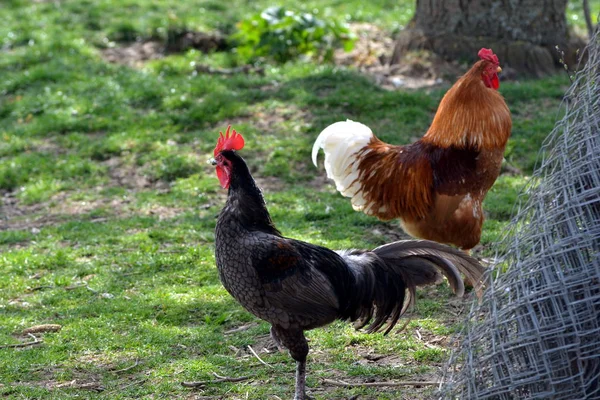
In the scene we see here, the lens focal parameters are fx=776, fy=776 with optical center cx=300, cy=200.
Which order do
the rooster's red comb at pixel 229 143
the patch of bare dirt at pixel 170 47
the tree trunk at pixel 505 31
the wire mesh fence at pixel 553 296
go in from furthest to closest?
the patch of bare dirt at pixel 170 47 < the tree trunk at pixel 505 31 < the rooster's red comb at pixel 229 143 < the wire mesh fence at pixel 553 296

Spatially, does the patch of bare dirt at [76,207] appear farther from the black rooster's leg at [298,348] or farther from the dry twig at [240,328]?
the black rooster's leg at [298,348]

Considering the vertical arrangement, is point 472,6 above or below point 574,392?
above

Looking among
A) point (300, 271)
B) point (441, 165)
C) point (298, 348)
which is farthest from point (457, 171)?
point (298, 348)

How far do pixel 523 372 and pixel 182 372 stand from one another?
2985mm

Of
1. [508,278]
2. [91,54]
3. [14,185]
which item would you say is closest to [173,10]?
[91,54]

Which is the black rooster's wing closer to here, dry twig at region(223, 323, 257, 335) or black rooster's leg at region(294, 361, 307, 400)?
black rooster's leg at region(294, 361, 307, 400)

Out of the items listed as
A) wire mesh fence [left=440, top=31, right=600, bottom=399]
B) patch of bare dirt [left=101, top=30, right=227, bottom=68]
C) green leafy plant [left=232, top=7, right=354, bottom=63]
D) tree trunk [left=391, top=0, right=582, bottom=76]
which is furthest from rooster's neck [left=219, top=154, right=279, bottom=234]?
patch of bare dirt [left=101, top=30, right=227, bottom=68]

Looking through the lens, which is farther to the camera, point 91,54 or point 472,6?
point 91,54

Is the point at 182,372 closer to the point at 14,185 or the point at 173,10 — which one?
the point at 14,185

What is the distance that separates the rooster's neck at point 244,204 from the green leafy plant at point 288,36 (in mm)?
7633

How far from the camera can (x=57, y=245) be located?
27.7 ft

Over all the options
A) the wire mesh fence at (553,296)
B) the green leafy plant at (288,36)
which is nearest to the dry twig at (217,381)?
the wire mesh fence at (553,296)

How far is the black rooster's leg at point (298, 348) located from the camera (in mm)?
5153

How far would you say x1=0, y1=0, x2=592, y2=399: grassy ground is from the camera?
19.5ft
